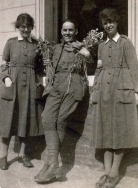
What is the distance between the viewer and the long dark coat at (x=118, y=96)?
3250mm

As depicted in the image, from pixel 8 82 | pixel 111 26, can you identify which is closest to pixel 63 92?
pixel 8 82

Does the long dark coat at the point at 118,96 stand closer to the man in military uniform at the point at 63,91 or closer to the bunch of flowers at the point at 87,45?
the bunch of flowers at the point at 87,45

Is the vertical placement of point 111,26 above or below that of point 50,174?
above

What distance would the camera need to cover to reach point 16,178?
12.0 feet

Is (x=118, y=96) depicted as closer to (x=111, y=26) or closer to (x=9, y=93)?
(x=111, y=26)

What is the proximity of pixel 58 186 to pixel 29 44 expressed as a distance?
192 cm

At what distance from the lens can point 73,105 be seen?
368 centimetres

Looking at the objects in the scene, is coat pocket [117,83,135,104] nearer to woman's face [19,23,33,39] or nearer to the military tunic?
the military tunic

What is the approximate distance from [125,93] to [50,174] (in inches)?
49.9

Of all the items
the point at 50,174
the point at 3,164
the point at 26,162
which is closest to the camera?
the point at 50,174

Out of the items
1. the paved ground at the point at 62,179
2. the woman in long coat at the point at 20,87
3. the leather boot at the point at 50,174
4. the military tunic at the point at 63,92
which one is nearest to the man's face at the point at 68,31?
A: the military tunic at the point at 63,92

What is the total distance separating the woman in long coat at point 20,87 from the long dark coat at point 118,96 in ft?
3.49

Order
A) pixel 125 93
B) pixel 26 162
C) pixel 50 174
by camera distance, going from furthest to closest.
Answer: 1. pixel 26 162
2. pixel 50 174
3. pixel 125 93

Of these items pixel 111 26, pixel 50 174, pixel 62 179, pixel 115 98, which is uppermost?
pixel 111 26
